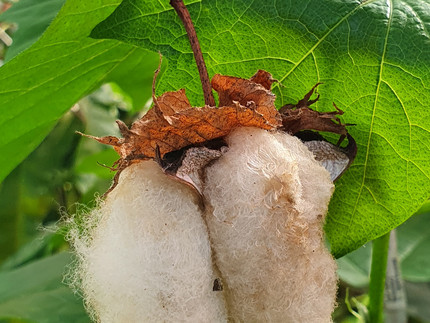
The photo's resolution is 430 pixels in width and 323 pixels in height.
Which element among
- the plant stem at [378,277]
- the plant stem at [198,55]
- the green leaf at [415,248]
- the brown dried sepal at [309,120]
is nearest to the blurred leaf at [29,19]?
the plant stem at [198,55]

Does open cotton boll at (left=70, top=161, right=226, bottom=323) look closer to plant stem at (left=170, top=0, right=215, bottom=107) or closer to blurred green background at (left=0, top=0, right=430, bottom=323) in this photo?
plant stem at (left=170, top=0, right=215, bottom=107)

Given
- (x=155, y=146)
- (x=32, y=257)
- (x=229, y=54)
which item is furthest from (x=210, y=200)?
(x=32, y=257)

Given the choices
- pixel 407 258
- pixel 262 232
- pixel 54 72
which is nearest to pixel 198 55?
pixel 262 232

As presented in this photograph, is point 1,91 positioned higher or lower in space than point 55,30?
lower

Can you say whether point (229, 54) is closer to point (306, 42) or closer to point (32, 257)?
point (306, 42)

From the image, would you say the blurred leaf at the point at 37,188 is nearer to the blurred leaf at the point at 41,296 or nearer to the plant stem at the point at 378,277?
the blurred leaf at the point at 41,296

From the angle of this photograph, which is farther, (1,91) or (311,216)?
(1,91)

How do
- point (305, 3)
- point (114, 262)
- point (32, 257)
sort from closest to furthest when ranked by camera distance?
point (114, 262)
point (305, 3)
point (32, 257)
